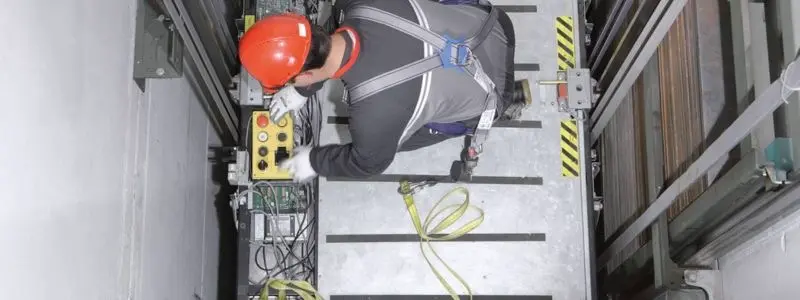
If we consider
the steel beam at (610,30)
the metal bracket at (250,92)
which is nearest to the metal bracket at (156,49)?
the metal bracket at (250,92)

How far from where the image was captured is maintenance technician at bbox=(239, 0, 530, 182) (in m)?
3.19

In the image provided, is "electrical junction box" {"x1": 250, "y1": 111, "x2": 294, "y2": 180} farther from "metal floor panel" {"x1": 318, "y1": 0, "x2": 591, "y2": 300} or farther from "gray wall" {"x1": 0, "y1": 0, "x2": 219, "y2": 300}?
"gray wall" {"x1": 0, "y1": 0, "x2": 219, "y2": 300}

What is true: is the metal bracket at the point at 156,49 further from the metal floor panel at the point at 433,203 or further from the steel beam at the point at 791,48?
the steel beam at the point at 791,48

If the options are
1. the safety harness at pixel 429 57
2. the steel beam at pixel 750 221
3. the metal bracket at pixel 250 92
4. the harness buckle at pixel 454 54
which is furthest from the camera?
the metal bracket at pixel 250 92

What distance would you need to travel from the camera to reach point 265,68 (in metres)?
3.20

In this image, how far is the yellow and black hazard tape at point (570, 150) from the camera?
14.7 ft

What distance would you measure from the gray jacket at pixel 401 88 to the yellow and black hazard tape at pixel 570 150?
0.83 m

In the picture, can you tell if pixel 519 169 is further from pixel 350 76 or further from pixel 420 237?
pixel 350 76

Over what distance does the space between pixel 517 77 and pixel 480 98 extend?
3.13ft

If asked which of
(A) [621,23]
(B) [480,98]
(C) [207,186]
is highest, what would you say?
(A) [621,23]

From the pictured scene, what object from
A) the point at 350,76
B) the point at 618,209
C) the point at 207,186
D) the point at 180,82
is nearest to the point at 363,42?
the point at 350,76

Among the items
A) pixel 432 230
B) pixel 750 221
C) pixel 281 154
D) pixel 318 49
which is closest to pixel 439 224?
pixel 432 230

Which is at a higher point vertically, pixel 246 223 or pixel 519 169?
pixel 519 169

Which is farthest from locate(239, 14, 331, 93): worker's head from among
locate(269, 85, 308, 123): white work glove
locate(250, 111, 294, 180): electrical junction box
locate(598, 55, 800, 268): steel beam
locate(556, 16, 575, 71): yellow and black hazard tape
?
locate(556, 16, 575, 71): yellow and black hazard tape
